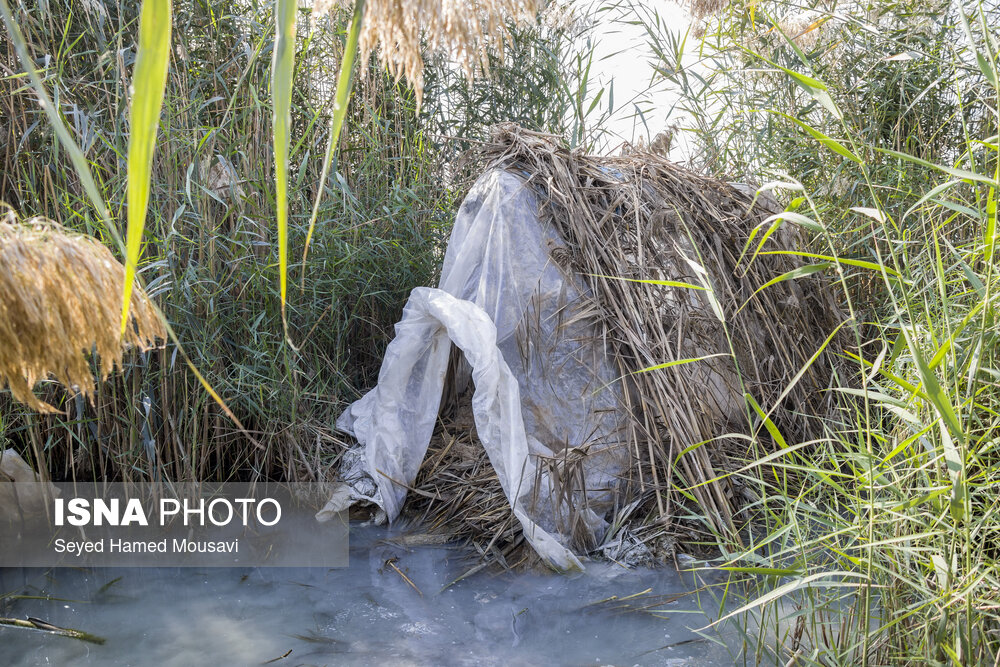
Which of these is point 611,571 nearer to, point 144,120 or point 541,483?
point 541,483

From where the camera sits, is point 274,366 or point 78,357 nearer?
point 78,357

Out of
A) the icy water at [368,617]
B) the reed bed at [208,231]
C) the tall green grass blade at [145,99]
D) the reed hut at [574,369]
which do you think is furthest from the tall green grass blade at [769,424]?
the reed bed at [208,231]

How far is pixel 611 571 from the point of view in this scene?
92.5 inches

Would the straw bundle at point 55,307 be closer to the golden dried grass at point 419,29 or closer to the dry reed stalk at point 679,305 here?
the golden dried grass at point 419,29

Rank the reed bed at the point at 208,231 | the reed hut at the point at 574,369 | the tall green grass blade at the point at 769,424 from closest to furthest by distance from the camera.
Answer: the tall green grass blade at the point at 769,424, the reed bed at the point at 208,231, the reed hut at the point at 574,369

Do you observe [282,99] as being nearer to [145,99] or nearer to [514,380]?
[145,99]

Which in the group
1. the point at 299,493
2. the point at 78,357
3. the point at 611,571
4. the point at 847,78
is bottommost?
the point at 611,571

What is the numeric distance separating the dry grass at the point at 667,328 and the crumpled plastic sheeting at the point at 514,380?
7 centimetres

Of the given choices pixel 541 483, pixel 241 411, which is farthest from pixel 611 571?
pixel 241 411

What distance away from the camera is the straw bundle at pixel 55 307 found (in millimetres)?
845

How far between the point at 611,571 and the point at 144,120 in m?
2.14

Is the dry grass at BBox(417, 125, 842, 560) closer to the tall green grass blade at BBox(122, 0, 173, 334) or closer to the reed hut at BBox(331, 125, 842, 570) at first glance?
the reed hut at BBox(331, 125, 842, 570)

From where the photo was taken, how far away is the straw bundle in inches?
33.3

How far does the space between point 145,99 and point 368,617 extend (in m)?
1.94
